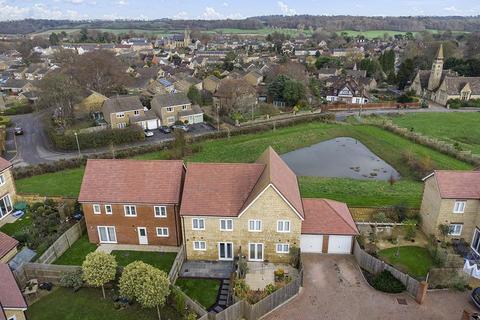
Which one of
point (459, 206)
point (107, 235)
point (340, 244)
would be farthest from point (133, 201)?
point (459, 206)

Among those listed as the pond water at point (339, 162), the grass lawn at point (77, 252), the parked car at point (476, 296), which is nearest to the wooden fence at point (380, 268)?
the parked car at point (476, 296)

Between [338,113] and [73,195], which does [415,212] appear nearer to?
[73,195]

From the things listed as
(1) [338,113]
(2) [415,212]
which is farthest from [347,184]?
(1) [338,113]

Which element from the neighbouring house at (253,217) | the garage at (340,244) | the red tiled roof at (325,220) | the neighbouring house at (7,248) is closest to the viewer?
the neighbouring house at (253,217)

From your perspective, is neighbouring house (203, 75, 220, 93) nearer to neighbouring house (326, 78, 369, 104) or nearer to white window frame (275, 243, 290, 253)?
neighbouring house (326, 78, 369, 104)

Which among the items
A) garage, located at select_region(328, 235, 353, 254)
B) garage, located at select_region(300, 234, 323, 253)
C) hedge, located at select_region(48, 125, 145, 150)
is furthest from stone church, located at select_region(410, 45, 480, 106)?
garage, located at select_region(300, 234, 323, 253)

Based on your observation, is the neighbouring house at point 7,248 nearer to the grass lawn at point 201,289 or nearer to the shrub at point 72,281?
the shrub at point 72,281
